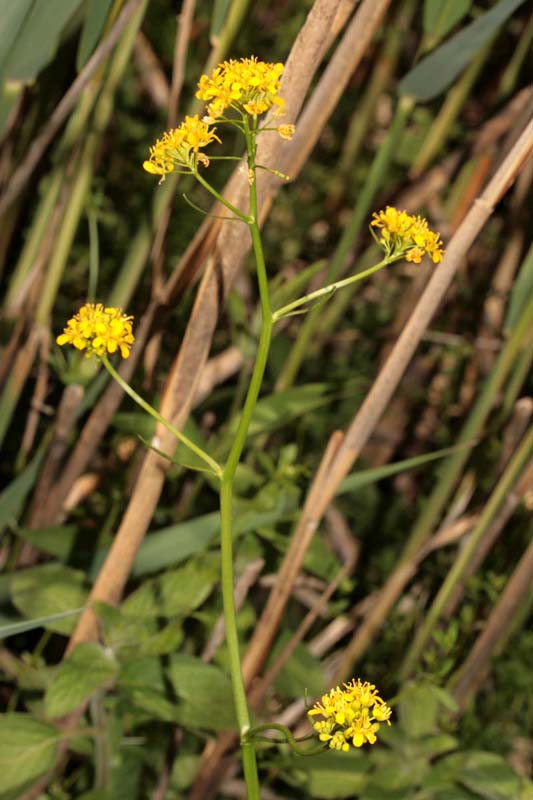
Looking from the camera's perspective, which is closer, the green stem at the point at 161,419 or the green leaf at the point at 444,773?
the green stem at the point at 161,419

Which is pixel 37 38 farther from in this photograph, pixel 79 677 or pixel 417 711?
pixel 417 711

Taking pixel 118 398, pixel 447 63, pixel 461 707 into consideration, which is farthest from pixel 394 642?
pixel 447 63

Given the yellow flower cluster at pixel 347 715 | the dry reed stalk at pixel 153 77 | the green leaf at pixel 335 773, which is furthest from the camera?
the dry reed stalk at pixel 153 77

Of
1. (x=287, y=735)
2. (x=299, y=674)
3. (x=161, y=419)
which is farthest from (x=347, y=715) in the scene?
(x=299, y=674)

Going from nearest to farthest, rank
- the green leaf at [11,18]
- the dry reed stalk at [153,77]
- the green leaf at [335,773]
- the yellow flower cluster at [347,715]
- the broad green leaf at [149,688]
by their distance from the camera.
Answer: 1. the yellow flower cluster at [347,715]
2. the green leaf at [11,18]
3. the broad green leaf at [149,688]
4. the green leaf at [335,773]
5. the dry reed stalk at [153,77]

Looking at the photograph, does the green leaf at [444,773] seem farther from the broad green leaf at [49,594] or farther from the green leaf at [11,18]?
the green leaf at [11,18]

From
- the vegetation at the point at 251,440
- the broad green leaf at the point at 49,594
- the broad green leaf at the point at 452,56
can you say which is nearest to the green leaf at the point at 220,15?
the vegetation at the point at 251,440

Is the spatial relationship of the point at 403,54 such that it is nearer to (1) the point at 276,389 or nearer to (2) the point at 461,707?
(1) the point at 276,389
